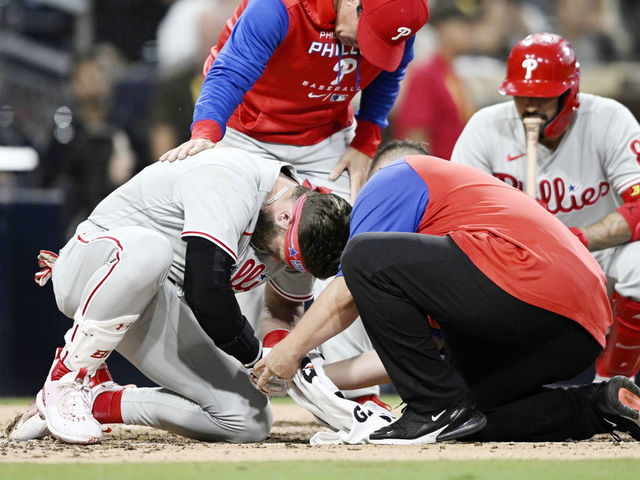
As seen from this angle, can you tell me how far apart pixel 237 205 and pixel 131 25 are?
238 inches

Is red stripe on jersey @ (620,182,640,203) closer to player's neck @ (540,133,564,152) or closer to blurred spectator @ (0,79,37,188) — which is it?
player's neck @ (540,133,564,152)

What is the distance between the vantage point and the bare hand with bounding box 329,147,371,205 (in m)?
4.64

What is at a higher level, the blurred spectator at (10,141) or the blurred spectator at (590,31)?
the blurred spectator at (590,31)

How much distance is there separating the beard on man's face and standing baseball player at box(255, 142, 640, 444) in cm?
30

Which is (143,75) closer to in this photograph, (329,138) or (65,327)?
(65,327)

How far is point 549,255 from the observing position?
3322mm

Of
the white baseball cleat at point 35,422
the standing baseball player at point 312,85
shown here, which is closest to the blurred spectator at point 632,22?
the standing baseball player at point 312,85

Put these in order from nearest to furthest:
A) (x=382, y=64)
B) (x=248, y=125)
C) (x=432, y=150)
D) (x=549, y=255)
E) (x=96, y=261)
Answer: (x=549, y=255) → (x=96, y=261) → (x=382, y=64) → (x=248, y=125) → (x=432, y=150)

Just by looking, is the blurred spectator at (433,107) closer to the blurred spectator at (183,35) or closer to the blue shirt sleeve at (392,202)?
the blurred spectator at (183,35)

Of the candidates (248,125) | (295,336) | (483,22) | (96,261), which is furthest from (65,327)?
(483,22)

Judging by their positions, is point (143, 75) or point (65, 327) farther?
point (143, 75)

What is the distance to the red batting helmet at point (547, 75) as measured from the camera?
192 inches

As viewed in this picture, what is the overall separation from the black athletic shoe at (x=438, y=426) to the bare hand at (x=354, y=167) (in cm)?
152

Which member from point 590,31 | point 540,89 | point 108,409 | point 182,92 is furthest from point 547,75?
point 590,31
